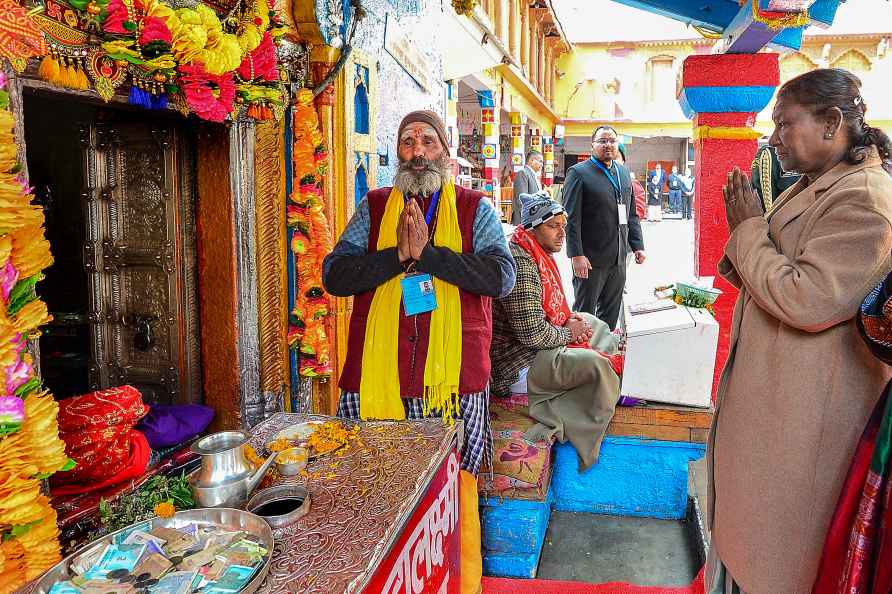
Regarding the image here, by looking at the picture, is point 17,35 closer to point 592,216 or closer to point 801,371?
point 801,371

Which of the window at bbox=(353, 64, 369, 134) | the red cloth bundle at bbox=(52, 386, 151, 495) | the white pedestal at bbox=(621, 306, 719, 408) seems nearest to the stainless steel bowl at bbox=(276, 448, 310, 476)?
the red cloth bundle at bbox=(52, 386, 151, 495)

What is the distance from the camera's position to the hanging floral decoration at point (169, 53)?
1.92 metres

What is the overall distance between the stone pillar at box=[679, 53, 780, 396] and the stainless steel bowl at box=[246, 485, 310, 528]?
3.41 metres

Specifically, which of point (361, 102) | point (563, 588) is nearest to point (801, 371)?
point (563, 588)

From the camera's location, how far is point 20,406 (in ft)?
5.01

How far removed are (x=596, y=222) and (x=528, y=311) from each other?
95.2 inches

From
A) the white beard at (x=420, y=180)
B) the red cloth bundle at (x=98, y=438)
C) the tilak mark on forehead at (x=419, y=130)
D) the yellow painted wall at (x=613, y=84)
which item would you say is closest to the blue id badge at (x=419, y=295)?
the white beard at (x=420, y=180)

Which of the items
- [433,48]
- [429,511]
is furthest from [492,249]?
[433,48]

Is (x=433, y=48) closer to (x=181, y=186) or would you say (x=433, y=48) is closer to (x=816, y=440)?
(x=181, y=186)

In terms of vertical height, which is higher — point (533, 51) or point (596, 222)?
point (533, 51)

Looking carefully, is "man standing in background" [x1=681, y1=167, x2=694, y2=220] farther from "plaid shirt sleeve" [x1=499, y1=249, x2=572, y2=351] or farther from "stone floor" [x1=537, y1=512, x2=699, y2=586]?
"plaid shirt sleeve" [x1=499, y1=249, x2=572, y2=351]

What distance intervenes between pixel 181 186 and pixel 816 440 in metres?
2.73

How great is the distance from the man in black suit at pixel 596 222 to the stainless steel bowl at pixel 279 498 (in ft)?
12.6

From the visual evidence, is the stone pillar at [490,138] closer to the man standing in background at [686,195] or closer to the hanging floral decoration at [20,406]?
the hanging floral decoration at [20,406]
